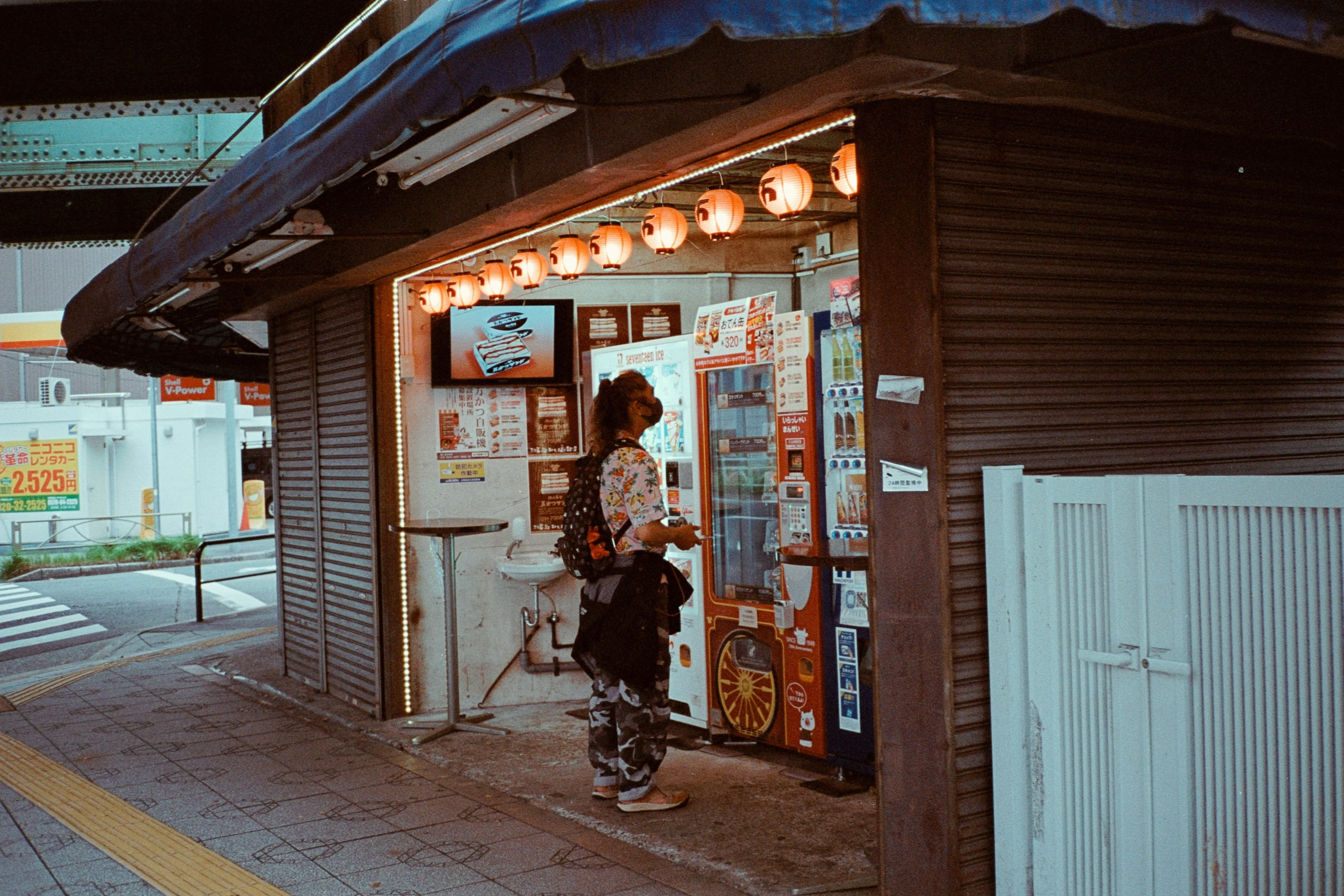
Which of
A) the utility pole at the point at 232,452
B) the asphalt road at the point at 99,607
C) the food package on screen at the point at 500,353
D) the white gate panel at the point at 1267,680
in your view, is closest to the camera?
the white gate panel at the point at 1267,680

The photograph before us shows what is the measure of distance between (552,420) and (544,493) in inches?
20.7

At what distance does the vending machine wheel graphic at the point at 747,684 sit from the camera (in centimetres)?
619

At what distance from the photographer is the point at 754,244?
27.6ft

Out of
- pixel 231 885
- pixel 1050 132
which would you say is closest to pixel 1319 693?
pixel 1050 132

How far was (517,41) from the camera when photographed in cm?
325

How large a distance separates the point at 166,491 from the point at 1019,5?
99.5 feet

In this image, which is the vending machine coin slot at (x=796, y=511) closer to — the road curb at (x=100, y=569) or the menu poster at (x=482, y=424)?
the menu poster at (x=482, y=424)

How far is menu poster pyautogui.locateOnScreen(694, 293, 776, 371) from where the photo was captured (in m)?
6.01

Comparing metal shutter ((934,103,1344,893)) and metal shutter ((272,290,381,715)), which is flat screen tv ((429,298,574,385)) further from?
metal shutter ((934,103,1344,893))

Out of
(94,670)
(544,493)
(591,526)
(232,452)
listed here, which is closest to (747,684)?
(591,526)

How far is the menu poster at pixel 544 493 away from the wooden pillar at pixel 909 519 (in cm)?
423

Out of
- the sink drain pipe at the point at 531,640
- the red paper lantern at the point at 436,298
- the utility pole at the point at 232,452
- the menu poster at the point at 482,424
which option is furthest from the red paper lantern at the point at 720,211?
the utility pole at the point at 232,452

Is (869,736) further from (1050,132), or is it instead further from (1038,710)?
(1050,132)

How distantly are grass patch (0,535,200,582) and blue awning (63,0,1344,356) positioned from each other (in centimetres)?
1837
